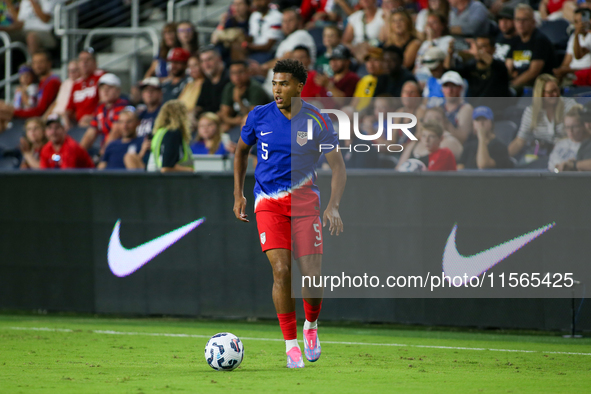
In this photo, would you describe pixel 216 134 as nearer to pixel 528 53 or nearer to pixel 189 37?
pixel 189 37

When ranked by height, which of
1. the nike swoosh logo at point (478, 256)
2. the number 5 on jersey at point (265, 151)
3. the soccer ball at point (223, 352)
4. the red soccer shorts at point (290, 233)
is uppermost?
the number 5 on jersey at point (265, 151)

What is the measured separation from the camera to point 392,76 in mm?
11281

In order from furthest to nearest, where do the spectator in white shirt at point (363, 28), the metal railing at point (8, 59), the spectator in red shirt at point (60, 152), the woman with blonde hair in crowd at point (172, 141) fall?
the metal railing at point (8, 59), the spectator in white shirt at point (363, 28), the spectator in red shirt at point (60, 152), the woman with blonde hair in crowd at point (172, 141)

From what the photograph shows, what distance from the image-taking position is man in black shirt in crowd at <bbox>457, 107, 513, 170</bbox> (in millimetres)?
8758

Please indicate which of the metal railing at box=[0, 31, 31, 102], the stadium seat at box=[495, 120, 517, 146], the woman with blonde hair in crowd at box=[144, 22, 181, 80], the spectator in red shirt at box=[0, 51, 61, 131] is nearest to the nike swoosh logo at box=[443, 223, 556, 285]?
the stadium seat at box=[495, 120, 517, 146]

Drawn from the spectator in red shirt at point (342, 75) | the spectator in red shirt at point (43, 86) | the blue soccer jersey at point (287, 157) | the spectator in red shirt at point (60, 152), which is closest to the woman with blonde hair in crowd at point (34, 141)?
the spectator in red shirt at point (60, 152)

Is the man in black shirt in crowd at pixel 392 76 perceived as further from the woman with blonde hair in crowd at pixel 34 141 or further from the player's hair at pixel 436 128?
the woman with blonde hair in crowd at pixel 34 141

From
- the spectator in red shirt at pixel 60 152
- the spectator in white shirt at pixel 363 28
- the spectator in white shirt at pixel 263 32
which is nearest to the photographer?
the spectator in red shirt at pixel 60 152

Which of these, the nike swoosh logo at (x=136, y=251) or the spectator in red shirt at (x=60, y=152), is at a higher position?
the spectator in red shirt at (x=60, y=152)

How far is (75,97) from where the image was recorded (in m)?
14.1

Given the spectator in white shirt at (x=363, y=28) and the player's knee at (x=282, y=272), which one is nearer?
the player's knee at (x=282, y=272)

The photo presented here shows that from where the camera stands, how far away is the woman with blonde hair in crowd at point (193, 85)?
12.8 metres

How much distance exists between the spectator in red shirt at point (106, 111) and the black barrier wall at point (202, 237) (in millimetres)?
2612

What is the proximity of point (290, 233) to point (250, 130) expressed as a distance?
2.83 feet
